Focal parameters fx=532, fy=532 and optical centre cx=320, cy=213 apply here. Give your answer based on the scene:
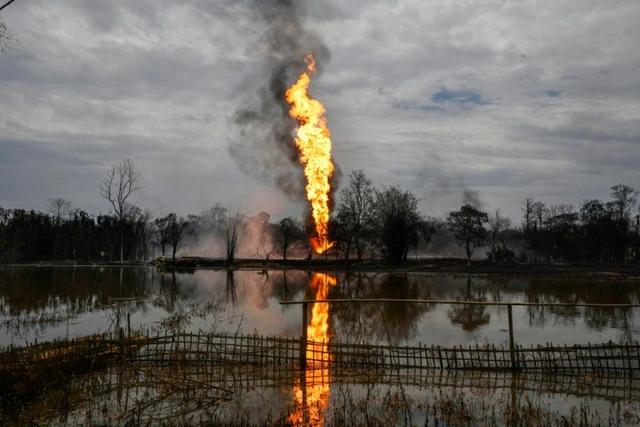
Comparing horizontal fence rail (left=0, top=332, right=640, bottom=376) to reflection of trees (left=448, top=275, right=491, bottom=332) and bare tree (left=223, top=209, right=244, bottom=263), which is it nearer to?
reflection of trees (left=448, top=275, right=491, bottom=332)

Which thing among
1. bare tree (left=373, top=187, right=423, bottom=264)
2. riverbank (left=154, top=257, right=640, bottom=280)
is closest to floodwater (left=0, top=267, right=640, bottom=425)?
riverbank (left=154, top=257, right=640, bottom=280)

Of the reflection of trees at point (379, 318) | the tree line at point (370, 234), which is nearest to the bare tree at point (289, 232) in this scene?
the tree line at point (370, 234)

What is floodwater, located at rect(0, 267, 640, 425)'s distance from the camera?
10.5 metres

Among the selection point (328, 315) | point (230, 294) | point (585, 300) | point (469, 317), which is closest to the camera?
point (328, 315)

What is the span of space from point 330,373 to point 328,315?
36.3ft

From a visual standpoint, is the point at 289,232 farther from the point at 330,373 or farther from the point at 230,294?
the point at 330,373

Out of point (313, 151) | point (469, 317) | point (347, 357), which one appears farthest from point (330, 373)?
point (313, 151)

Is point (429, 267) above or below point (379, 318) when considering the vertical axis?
above

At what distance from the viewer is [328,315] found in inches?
977

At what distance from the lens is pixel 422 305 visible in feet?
95.5

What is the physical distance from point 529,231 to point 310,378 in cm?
8962

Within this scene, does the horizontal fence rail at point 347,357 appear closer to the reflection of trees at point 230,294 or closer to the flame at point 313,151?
the reflection of trees at point 230,294

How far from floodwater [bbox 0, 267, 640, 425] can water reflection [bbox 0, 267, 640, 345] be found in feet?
0.28

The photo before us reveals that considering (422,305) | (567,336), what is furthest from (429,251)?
(567,336)
